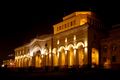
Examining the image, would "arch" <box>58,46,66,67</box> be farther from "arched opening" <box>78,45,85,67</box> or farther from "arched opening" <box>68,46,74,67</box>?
"arched opening" <box>78,45,85,67</box>

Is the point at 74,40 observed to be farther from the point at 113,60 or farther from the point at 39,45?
the point at 39,45

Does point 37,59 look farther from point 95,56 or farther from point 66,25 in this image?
point 95,56

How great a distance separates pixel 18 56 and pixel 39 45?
2361cm

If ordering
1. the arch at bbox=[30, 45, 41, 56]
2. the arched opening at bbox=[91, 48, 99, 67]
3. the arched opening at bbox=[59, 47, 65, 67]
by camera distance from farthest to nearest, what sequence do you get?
the arch at bbox=[30, 45, 41, 56], the arched opening at bbox=[59, 47, 65, 67], the arched opening at bbox=[91, 48, 99, 67]

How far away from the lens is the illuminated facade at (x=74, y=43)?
54844mm

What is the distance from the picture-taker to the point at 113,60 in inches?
2101

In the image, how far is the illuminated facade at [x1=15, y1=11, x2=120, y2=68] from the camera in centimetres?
5484

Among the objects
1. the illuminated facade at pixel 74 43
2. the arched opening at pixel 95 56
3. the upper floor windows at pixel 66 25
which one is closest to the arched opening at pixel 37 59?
the illuminated facade at pixel 74 43

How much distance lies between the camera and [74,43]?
191 feet

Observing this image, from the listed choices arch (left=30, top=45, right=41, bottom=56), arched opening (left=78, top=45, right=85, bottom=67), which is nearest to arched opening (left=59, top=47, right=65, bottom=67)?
arched opening (left=78, top=45, right=85, bottom=67)

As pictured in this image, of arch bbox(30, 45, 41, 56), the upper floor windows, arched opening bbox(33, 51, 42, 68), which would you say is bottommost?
arched opening bbox(33, 51, 42, 68)

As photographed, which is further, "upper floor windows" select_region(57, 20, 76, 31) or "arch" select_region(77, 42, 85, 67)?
"upper floor windows" select_region(57, 20, 76, 31)

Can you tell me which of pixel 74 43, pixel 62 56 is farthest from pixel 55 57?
pixel 74 43

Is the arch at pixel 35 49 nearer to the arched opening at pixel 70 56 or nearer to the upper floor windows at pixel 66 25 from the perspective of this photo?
the upper floor windows at pixel 66 25
